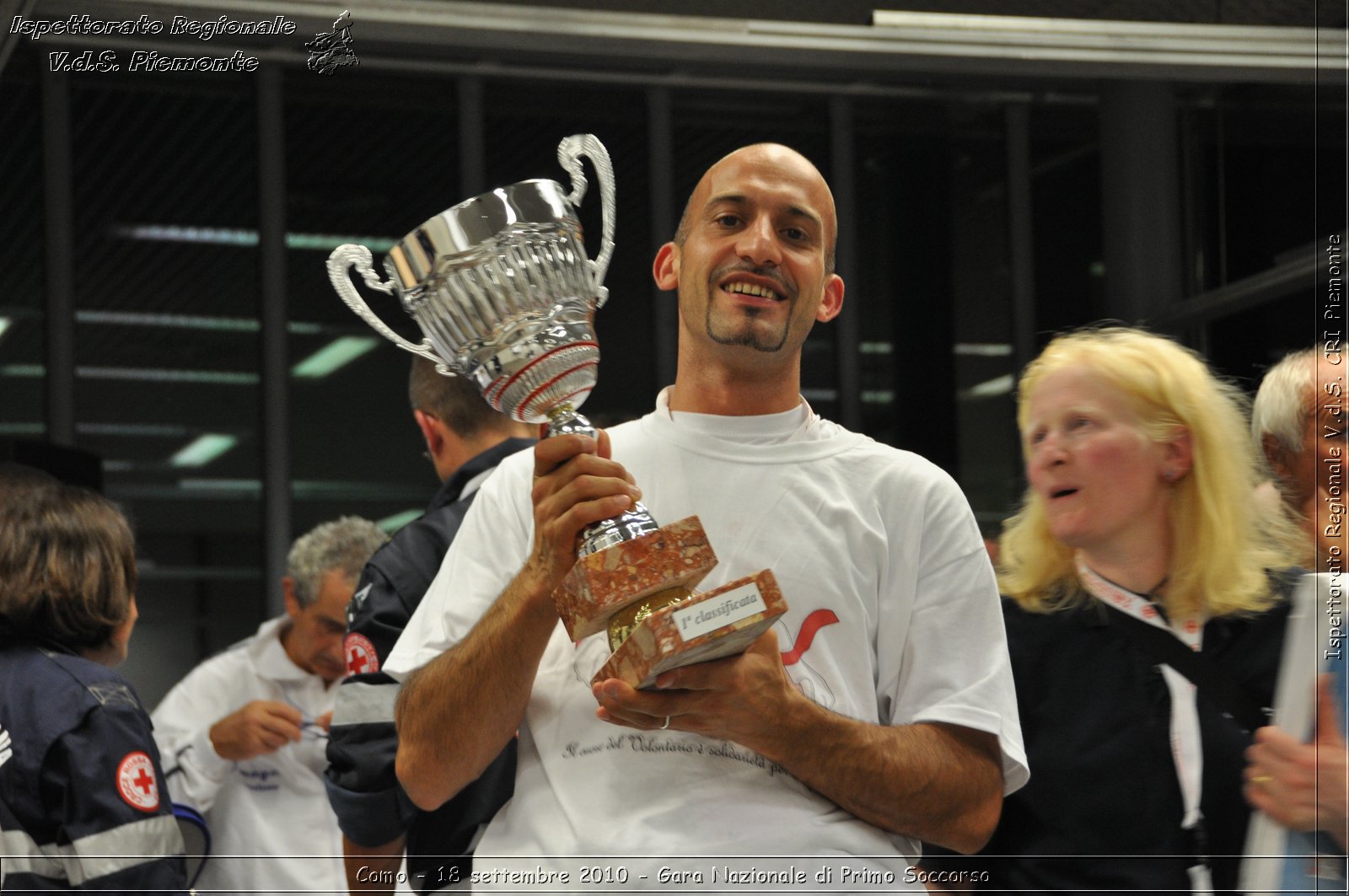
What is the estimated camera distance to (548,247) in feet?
5.01

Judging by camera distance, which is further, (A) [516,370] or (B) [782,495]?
(B) [782,495]

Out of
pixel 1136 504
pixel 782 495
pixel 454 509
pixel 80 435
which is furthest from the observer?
pixel 80 435

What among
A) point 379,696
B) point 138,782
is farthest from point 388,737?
point 138,782

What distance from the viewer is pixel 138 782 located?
203 centimetres

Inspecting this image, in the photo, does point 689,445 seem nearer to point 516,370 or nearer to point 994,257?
point 516,370

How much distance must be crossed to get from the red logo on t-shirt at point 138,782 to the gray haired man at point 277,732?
3.30 ft

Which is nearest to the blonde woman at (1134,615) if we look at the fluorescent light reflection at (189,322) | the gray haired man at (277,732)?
the fluorescent light reflection at (189,322)

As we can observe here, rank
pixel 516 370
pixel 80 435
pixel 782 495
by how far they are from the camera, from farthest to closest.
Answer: pixel 80 435 < pixel 782 495 < pixel 516 370

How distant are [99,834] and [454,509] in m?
0.73

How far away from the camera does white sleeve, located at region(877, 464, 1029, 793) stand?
1611mm

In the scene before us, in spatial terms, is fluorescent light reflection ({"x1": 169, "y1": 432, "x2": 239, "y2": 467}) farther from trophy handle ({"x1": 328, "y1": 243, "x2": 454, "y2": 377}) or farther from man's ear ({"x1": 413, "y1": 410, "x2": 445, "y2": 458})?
trophy handle ({"x1": 328, "y1": 243, "x2": 454, "y2": 377})

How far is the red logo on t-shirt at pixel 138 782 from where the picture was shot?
79.0 inches

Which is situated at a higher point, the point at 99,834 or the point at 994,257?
the point at 994,257

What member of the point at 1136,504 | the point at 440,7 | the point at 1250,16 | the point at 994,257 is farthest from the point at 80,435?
the point at 1250,16
